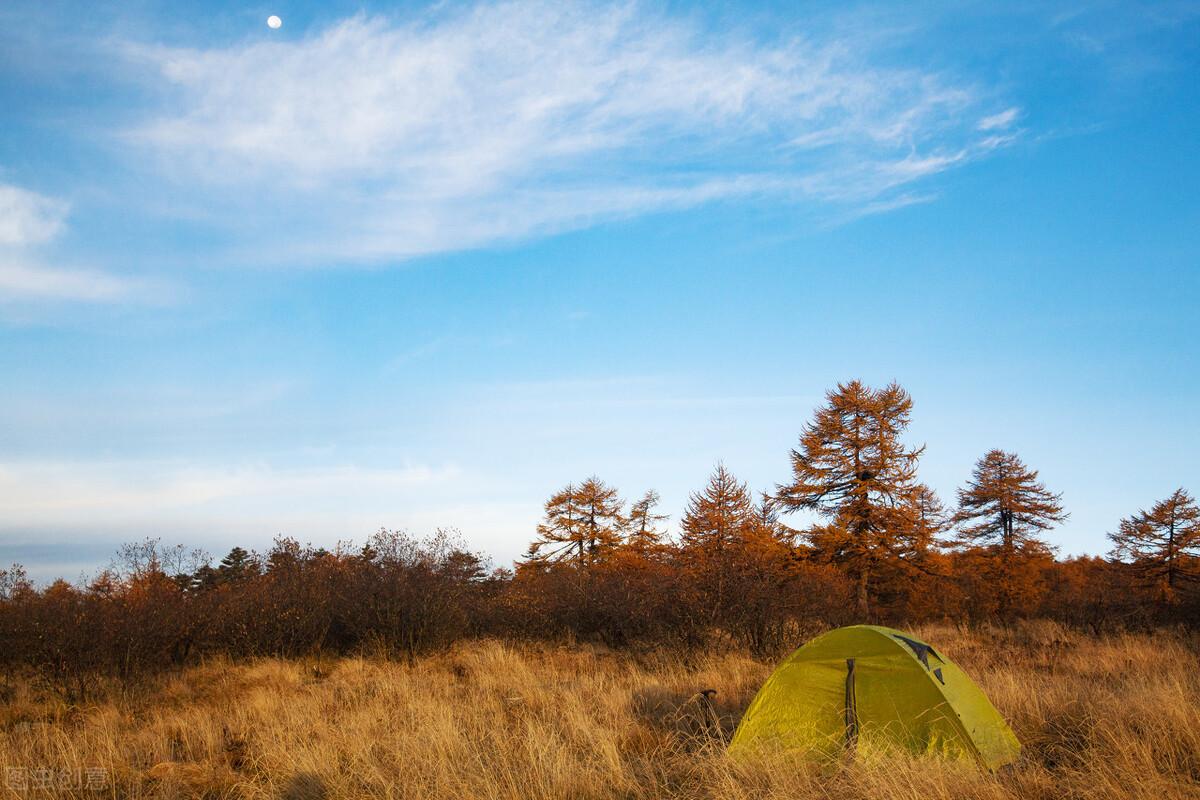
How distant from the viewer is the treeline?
12.5 meters

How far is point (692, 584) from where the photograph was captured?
46.0ft

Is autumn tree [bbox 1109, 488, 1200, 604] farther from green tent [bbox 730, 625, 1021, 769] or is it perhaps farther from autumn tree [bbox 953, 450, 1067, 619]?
green tent [bbox 730, 625, 1021, 769]

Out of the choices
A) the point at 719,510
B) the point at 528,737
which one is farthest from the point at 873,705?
the point at 719,510

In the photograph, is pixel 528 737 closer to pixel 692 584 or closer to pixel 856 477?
pixel 692 584

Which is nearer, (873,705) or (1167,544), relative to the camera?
(873,705)

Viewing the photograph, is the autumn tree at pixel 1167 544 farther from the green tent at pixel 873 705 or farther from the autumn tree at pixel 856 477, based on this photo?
the green tent at pixel 873 705

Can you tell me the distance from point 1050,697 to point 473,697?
23.5ft

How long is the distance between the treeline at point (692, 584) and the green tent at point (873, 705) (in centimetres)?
689

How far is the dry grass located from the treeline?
1.15m

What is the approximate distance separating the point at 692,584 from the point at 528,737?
7.65 metres

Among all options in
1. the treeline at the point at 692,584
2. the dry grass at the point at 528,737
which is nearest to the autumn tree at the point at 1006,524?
the treeline at the point at 692,584

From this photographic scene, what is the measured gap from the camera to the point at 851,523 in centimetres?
2453

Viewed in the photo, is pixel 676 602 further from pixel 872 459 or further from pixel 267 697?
pixel 872 459

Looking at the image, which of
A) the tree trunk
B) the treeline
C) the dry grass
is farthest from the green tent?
the tree trunk
